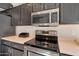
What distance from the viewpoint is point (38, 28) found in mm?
1096

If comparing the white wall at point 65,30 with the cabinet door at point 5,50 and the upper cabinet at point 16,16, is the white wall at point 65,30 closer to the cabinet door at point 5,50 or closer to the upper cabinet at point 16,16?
the upper cabinet at point 16,16

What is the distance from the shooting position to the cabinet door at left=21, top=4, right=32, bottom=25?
1101 mm

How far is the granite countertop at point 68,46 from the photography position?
0.99 meters

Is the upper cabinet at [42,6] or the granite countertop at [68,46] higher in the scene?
the upper cabinet at [42,6]

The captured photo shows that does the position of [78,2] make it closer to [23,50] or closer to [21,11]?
[21,11]

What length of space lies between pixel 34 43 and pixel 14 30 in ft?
0.85

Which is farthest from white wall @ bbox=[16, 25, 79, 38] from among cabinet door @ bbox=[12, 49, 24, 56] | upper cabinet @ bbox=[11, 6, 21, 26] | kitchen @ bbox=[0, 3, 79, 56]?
cabinet door @ bbox=[12, 49, 24, 56]

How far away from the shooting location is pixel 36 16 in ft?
3.64

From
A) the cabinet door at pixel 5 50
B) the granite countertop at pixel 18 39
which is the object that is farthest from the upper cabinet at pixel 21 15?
the cabinet door at pixel 5 50

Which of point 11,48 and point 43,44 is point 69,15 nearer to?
point 43,44

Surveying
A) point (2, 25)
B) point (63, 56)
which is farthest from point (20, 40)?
point (63, 56)

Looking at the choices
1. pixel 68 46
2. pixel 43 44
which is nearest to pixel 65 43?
pixel 68 46

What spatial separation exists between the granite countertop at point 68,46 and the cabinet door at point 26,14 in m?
0.39

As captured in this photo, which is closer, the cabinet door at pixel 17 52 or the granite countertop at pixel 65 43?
the granite countertop at pixel 65 43
